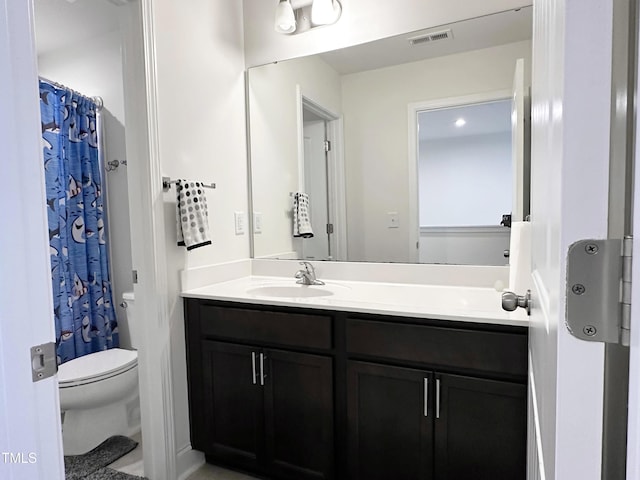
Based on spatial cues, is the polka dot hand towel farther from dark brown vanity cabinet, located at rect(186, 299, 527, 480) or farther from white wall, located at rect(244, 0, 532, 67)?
white wall, located at rect(244, 0, 532, 67)

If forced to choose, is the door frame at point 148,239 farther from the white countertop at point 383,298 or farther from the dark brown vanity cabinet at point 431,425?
the dark brown vanity cabinet at point 431,425

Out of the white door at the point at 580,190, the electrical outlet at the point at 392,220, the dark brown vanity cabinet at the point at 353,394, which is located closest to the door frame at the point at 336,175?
the electrical outlet at the point at 392,220

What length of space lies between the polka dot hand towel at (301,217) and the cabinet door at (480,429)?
1.14 metres

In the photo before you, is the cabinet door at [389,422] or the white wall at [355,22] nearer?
the cabinet door at [389,422]

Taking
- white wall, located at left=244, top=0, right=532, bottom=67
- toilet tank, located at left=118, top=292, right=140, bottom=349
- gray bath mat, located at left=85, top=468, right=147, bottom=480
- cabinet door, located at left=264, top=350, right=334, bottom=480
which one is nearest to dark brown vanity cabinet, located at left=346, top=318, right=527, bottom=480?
cabinet door, located at left=264, top=350, right=334, bottom=480

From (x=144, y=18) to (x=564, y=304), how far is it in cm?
189

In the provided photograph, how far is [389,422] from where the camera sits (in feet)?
4.77

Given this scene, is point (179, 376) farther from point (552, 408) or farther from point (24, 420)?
point (552, 408)

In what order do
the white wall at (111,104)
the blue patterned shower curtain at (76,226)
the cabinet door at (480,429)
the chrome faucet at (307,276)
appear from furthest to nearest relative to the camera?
the white wall at (111,104), the blue patterned shower curtain at (76,226), the chrome faucet at (307,276), the cabinet door at (480,429)

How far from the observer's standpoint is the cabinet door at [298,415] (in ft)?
5.15

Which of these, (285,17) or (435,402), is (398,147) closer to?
(285,17)

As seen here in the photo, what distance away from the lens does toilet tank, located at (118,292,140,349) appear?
2.55 m

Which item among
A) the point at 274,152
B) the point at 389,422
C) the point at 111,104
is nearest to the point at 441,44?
the point at 274,152

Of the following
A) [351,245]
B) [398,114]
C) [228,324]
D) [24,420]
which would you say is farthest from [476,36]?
[24,420]
